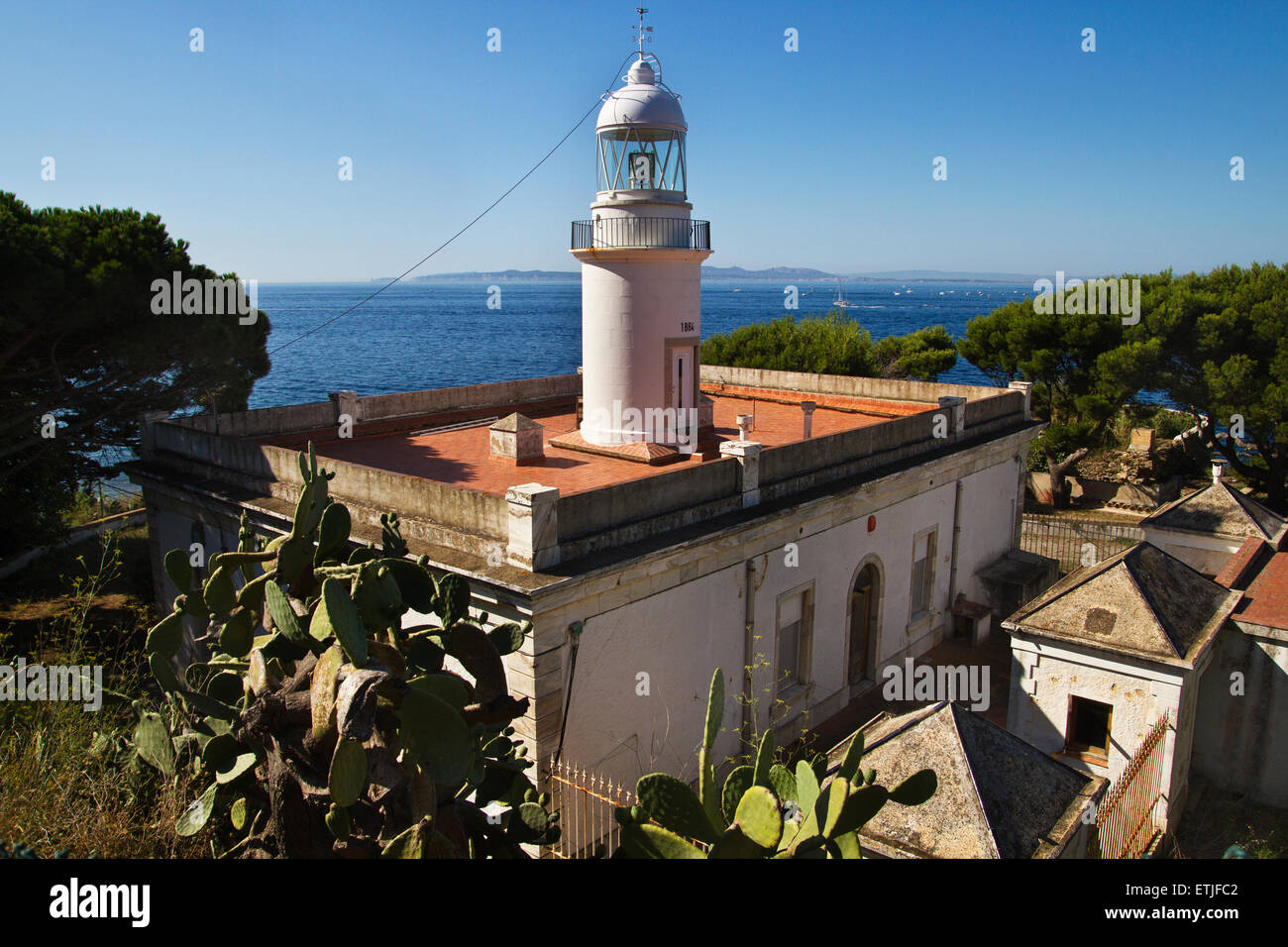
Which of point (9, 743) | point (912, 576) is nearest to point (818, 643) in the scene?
point (912, 576)

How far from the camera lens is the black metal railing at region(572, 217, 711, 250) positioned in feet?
52.8

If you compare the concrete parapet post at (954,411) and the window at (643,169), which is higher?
the window at (643,169)

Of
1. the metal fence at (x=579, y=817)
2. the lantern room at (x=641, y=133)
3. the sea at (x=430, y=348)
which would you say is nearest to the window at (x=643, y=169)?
the lantern room at (x=641, y=133)

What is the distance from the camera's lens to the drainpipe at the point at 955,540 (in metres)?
18.5

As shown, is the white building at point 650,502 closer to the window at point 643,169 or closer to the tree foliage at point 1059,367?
the window at point 643,169

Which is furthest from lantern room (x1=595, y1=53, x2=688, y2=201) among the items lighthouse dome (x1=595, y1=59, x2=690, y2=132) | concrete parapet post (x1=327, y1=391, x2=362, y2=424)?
concrete parapet post (x1=327, y1=391, x2=362, y2=424)

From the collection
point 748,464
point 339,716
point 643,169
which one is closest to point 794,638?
point 748,464

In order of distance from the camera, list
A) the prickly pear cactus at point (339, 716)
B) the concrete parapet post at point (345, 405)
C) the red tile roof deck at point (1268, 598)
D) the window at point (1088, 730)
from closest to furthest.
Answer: the prickly pear cactus at point (339, 716)
the window at point (1088, 730)
the red tile roof deck at point (1268, 598)
the concrete parapet post at point (345, 405)

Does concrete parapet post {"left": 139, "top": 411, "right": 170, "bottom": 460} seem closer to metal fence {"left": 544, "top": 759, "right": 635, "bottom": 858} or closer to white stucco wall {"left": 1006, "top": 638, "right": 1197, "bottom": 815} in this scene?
metal fence {"left": 544, "top": 759, "right": 635, "bottom": 858}

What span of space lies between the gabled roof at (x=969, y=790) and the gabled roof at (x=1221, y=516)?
11729 millimetres

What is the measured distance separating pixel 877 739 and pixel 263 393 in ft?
285

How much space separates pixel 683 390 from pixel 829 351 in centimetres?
2201

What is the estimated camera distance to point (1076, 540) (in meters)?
24.1

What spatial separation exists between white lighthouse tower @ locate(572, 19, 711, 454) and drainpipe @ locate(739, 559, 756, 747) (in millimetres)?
4187
